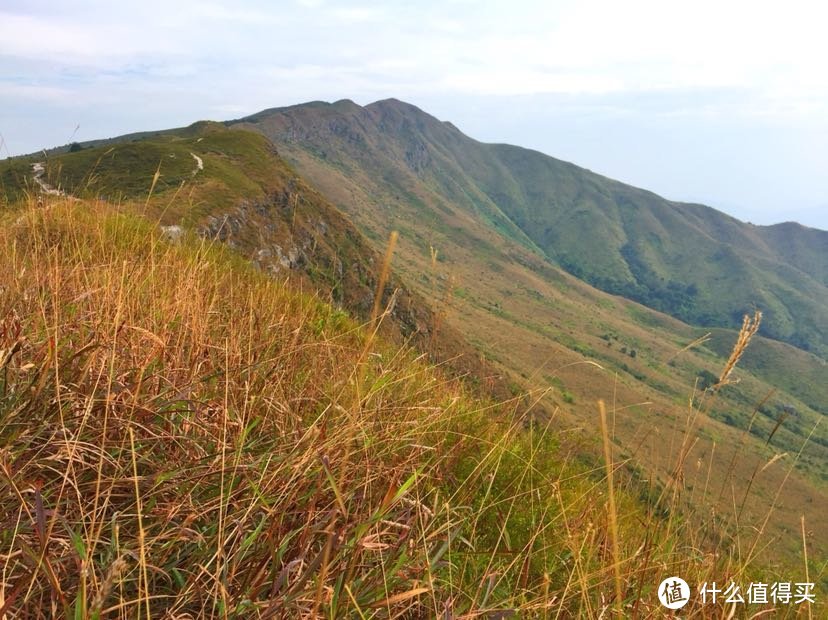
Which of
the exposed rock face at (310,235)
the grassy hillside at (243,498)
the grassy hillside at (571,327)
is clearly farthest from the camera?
the grassy hillside at (571,327)

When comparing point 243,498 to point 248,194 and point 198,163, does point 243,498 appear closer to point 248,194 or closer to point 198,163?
A: point 248,194

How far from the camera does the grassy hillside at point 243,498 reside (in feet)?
4.83

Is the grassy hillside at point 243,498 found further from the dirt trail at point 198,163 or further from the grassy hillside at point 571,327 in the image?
the grassy hillside at point 571,327

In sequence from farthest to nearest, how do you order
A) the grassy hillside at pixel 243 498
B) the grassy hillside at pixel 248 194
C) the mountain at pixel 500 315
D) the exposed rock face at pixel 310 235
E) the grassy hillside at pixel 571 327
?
the grassy hillside at pixel 571 327, the exposed rock face at pixel 310 235, the grassy hillside at pixel 248 194, the mountain at pixel 500 315, the grassy hillside at pixel 243 498

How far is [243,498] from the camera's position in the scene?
71.9 inches

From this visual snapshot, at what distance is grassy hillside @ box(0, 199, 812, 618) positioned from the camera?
1.47m

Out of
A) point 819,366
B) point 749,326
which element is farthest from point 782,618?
point 819,366

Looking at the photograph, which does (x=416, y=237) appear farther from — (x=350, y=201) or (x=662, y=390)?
(x=662, y=390)

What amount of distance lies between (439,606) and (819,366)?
190 metres

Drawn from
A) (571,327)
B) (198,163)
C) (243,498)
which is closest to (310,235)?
(198,163)

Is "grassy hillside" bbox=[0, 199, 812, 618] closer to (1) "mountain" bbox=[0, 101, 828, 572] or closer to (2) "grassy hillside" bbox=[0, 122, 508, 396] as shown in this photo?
(1) "mountain" bbox=[0, 101, 828, 572]

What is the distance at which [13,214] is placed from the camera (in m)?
5.98

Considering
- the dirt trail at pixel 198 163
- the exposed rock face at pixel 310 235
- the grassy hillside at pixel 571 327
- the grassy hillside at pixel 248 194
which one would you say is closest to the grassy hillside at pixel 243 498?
the grassy hillside at pixel 248 194

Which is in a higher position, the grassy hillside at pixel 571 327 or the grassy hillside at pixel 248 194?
the grassy hillside at pixel 248 194
